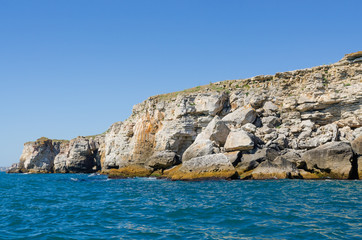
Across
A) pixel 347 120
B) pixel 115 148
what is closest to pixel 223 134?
pixel 347 120

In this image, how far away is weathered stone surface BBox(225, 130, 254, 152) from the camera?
1187 inches

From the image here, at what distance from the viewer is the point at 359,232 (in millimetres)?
9336

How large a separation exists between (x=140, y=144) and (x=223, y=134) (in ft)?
46.9

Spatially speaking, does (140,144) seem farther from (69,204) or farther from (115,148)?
(69,204)

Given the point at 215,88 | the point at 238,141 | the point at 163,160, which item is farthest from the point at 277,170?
the point at 215,88

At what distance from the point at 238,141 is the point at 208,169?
13.7 ft

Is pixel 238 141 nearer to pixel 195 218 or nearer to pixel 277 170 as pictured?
pixel 277 170

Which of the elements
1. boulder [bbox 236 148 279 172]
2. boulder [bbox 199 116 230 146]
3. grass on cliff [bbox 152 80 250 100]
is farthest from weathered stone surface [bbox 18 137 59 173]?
boulder [bbox 236 148 279 172]

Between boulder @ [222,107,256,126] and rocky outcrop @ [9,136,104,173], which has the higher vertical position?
boulder @ [222,107,256,126]

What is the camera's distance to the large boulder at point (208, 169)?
28.3 meters

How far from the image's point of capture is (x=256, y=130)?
34.2 metres

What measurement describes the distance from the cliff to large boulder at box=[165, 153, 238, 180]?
0.09m

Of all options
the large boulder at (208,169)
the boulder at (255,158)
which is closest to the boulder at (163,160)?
the large boulder at (208,169)

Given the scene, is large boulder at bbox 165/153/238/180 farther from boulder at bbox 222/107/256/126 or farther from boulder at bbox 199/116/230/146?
boulder at bbox 222/107/256/126
